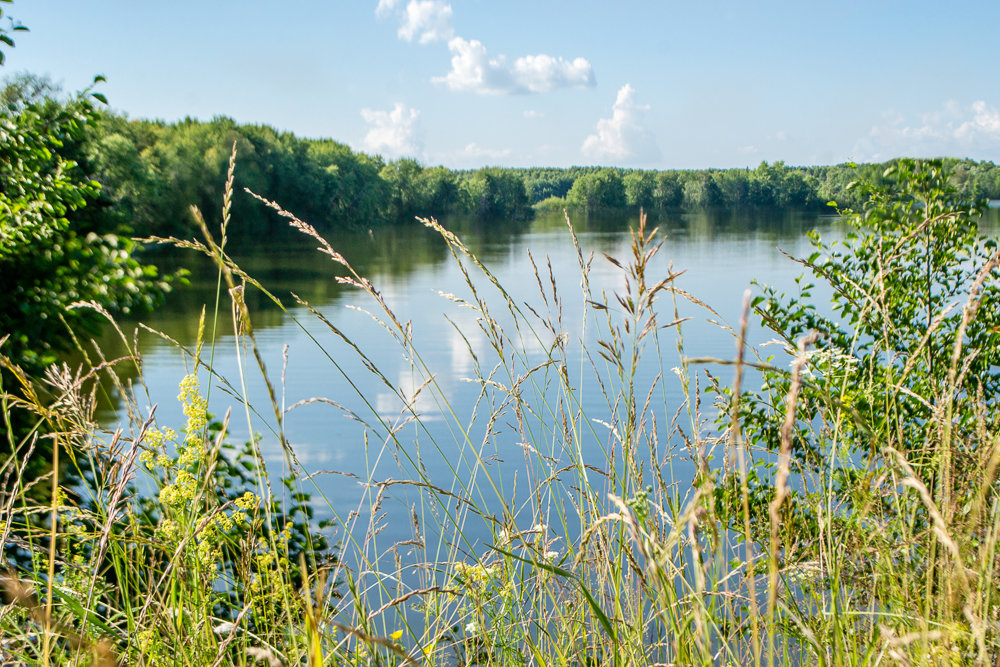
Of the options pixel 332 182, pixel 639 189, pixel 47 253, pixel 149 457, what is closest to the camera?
pixel 149 457

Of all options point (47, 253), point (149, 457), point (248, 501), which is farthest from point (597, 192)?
point (149, 457)

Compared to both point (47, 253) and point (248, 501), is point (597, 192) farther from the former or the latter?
point (248, 501)

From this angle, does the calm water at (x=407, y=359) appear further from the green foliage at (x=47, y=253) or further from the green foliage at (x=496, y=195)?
the green foliage at (x=496, y=195)

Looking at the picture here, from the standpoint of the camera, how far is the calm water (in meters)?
3.74

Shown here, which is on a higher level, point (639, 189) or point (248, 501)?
point (639, 189)

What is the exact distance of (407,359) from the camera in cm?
184

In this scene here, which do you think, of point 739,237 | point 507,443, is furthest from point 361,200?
point 507,443

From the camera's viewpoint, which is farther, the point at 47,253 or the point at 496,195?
the point at 496,195

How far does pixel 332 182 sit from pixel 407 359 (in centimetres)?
5603

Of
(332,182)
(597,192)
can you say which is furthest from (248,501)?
(597,192)

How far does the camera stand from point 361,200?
5975 cm

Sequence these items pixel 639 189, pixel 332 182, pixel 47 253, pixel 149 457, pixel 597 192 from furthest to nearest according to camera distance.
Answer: pixel 639 189 → pixel 597 192 → pixel 332 182 → pixel 47 253 → pixel 149 457

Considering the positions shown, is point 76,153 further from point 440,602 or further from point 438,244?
point 438,244

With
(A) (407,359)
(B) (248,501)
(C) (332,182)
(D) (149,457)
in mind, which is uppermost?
(C) (332,182)
